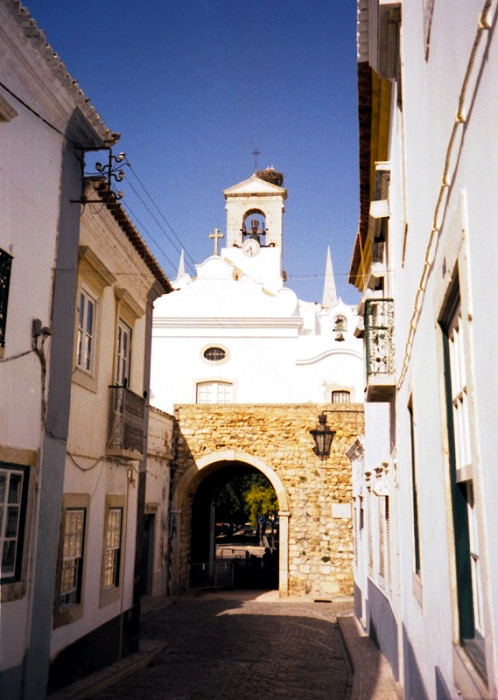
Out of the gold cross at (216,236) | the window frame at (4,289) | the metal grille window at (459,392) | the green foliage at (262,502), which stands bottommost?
the metal grille window at (459,392)

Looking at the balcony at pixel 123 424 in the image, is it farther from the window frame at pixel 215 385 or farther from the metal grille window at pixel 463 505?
the window frame at pixel 215 385

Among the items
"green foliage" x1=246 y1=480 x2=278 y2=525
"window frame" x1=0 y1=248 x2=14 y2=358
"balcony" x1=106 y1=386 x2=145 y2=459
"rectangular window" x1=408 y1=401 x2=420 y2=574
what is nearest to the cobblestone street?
"balcony" x1=106 y1=386 x2=145 y2=459

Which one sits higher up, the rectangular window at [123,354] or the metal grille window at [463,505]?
the rectangular window at [123,354]

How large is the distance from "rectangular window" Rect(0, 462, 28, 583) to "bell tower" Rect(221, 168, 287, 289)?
22.6 m

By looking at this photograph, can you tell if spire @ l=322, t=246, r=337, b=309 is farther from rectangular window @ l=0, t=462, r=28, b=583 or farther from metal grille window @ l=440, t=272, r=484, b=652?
metal grille window @ l=440, t=272, r=484, b=652

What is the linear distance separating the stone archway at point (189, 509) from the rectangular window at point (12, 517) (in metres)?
11.9

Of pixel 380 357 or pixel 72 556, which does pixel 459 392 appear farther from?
pixel 72 556

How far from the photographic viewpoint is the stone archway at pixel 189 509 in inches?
737

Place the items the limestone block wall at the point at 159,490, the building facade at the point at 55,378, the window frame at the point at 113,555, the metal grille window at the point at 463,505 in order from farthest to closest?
the limestone block wall at the point at 159,490 → the window frame at the point at 113,555 → the building facade at the point at 55,378 → the metal grille window at the point at 463,505

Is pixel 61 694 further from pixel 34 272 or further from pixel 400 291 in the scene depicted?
pixel 400 291

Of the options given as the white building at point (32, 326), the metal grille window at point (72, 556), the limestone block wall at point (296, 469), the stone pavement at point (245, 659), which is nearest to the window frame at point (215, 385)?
the limestone block wall at point (296, 469)

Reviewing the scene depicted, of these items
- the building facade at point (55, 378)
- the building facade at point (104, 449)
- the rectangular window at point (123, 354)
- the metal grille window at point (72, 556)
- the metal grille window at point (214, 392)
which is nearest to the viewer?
the building facade at point (55, 378)

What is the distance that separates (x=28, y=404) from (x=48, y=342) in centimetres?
79

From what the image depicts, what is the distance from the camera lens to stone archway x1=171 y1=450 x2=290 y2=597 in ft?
61.4
